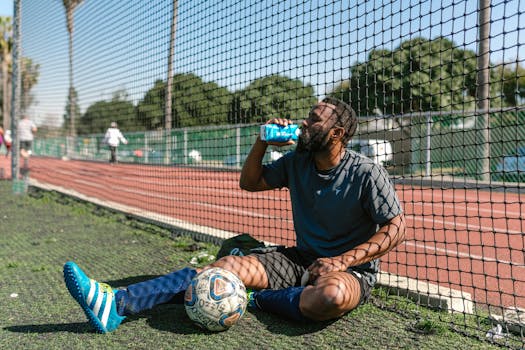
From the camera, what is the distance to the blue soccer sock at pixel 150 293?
2.97 metres

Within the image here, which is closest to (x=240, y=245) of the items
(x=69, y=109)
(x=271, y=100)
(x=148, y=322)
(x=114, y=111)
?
(x=148, y=322)

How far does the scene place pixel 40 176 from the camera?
15.5 metres

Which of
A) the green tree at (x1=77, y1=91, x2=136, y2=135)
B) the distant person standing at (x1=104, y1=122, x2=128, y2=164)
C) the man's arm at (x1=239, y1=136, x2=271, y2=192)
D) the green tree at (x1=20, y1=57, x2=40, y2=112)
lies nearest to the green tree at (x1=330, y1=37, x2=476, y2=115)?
the man's arm at (x1=239, y1=136, x2=271, y2=192)

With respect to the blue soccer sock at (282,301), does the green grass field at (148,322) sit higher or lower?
lower

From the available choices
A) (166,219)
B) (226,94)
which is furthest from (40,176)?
(226,94)

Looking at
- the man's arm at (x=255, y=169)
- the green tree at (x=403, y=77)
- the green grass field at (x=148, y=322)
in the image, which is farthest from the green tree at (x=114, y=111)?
the man's arm at (x=255, y=169)

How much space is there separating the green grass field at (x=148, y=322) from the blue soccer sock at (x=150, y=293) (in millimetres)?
131

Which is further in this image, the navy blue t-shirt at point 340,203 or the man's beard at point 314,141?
the man's beard at point 314,141

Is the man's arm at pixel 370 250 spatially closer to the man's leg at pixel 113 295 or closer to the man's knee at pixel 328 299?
the man's knee at pixel 328 299

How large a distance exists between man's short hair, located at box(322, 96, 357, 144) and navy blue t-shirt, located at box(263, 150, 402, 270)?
14 centimetres

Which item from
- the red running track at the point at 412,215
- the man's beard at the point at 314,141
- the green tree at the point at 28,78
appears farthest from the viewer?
the green tree at the point at 28,78

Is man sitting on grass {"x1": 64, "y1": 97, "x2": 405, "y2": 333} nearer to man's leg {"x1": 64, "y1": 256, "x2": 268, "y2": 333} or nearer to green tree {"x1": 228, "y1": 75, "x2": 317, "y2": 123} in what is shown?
man's leg {"x1": 64, "y1": 256, "x2": 268, "y2": 333}

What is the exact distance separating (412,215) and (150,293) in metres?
5.36

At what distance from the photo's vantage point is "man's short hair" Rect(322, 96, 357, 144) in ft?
10.7
